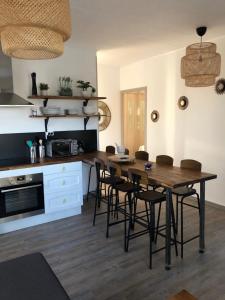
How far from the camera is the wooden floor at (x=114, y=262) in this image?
7.08 feet

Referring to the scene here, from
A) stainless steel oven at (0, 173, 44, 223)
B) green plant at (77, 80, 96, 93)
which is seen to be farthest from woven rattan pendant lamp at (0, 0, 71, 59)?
green plant at (77, 80, 96, 93)

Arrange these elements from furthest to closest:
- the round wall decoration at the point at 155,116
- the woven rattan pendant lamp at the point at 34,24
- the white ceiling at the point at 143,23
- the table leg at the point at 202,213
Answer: the round wall decoration at the point at 155,116 → the white ceiling at the point at 143,23 → the table leg at the point at 202,213 → the woven rattan pendant lamp at the point at 34,24

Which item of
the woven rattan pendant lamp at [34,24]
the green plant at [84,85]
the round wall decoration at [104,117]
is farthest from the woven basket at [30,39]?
the round wall decoration at [104,117]

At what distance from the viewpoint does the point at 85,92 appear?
4188mm

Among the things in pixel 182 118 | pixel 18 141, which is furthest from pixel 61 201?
pixel 182 118

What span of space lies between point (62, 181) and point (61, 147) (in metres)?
0.60

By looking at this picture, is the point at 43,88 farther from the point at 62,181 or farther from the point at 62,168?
the point at 62,181

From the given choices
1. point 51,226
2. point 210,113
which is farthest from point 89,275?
point 210,113

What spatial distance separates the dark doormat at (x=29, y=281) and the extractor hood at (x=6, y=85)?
2.24 meters

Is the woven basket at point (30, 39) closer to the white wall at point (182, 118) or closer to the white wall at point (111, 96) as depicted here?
the white wall at point (182, 118)

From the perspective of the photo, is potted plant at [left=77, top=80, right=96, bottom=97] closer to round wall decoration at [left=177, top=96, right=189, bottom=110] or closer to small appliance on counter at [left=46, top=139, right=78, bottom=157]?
small appliance on counter at [left=46, top=139, right=78, bottom=157]

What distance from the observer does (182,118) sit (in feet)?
14.6

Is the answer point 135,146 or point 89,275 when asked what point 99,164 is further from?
point 135,146

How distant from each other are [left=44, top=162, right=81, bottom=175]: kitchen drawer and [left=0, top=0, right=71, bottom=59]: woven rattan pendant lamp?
2072 millimetres
